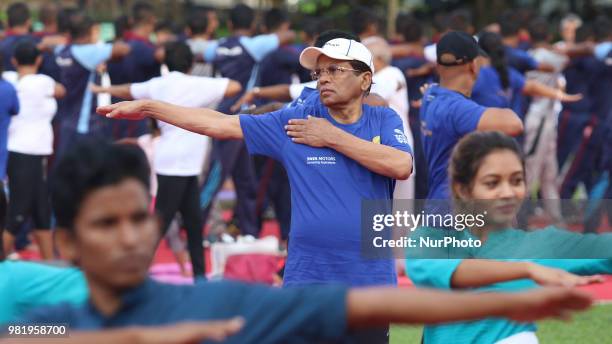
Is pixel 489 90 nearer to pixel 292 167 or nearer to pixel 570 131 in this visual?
pixel 292 167

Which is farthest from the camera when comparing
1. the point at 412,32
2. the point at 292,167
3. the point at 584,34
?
the point at 584,34

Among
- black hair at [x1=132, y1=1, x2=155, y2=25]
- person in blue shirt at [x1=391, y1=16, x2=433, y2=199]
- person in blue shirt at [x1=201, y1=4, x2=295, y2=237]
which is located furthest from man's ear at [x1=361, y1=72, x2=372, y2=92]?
black hair at [x1=132, y1=1, x2=155, y2=25]

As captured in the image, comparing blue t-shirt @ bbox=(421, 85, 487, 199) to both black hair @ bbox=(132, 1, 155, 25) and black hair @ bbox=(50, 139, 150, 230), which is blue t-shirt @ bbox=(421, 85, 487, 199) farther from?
black hair @ bbox=(132, 1, 155, 25)

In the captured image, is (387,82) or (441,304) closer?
(441,304)

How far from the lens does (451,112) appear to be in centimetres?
699

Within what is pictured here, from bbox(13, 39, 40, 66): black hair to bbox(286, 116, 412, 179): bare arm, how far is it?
574 cm

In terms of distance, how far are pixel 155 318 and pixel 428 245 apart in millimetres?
1521

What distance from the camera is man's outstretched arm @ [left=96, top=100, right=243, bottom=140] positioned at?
17.4 feet

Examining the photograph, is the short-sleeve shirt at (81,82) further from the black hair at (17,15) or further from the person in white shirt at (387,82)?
the person in white shirt at (387,82)

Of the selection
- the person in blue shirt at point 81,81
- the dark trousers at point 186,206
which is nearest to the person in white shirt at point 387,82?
the dark trousers at point 186,206

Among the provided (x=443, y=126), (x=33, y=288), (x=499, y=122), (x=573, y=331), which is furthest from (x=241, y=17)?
(x=33, y=288)

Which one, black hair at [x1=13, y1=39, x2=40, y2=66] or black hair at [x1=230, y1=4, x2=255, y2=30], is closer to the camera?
black hair at [x1=13, y1=39, x2=40, y2=66]

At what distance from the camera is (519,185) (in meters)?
4.17

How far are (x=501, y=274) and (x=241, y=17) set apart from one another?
373 inches
